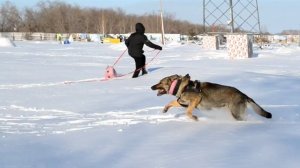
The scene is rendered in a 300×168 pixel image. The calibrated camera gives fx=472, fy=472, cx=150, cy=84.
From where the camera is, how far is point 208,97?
673 cm

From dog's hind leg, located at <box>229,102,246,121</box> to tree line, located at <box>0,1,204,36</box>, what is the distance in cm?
8147

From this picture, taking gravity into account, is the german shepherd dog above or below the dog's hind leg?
above

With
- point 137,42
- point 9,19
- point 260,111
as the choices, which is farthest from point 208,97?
point 9,19

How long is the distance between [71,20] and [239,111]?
308 feet

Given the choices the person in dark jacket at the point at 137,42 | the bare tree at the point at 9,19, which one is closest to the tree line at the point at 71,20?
the bare tree at the point at 9,19

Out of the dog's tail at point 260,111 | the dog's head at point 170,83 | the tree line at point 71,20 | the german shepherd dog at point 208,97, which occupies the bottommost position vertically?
the dog's tail at point 260,111

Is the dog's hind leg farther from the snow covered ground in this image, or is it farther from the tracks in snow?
the tracks in snow

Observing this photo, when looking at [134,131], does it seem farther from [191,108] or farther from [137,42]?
[137,42]

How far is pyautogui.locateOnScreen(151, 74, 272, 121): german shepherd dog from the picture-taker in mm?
6551

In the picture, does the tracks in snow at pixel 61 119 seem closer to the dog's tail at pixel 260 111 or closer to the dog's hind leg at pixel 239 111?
the dog's hind leg at pixel 239 111

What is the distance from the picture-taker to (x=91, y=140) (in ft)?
17.2

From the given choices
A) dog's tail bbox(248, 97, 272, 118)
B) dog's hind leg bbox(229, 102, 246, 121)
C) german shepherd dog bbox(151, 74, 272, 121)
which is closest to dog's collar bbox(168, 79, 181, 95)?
german shepherd dog bbox(151, 74, 272, 121)

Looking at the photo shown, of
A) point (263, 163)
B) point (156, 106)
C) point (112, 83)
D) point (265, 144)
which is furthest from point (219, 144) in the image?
point (112, 83)

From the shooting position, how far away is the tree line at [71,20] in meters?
93.9
